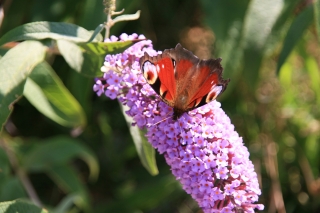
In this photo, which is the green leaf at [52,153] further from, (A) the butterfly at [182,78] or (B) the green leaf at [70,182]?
(A) the butterfly at [182,78]

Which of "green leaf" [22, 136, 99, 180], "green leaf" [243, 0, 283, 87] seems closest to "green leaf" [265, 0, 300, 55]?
"green leaf" [243, 0, 283, 87]

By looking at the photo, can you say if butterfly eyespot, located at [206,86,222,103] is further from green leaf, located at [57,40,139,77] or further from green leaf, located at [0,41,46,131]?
green leaf, located at [0,41,46,131]

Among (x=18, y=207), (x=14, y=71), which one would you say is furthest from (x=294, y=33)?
(x=18, y=207)

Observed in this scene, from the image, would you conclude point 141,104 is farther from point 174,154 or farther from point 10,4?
point 10,4

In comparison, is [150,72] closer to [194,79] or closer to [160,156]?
[194,79]

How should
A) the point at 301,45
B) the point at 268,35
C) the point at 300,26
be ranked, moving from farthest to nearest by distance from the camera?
the point at 301,45 → the point at 268,35 → the point at 300,26

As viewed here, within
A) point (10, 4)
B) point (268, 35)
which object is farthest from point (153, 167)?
point (10, 4)

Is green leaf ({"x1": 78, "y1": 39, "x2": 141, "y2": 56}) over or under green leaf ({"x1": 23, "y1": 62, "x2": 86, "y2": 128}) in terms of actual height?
over
